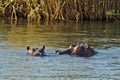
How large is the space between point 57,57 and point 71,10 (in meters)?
14.2

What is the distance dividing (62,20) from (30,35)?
26.6 feet

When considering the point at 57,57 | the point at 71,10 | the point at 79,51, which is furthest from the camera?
the point at 71,10

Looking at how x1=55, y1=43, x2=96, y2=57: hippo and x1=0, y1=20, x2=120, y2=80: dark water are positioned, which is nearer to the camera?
x1=0, y1=20, x2=120, y2=80: dark water

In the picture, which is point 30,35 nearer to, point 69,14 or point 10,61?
point 10,61

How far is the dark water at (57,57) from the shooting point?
11.7 metres

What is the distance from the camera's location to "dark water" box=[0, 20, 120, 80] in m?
11.7

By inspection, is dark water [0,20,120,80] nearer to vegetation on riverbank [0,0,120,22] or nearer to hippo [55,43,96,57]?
hippo [55,43,96,57]

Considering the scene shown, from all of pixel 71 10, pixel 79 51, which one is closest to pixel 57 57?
pixel 79 51

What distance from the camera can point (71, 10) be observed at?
1117 inches

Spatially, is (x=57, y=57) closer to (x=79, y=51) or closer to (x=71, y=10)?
(x=79, y=51)

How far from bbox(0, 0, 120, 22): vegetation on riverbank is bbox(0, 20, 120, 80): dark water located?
4.63 m

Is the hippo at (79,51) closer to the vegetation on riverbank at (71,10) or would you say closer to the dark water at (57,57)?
the dark water at (57,57)

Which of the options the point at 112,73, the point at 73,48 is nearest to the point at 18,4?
the point at 73,48

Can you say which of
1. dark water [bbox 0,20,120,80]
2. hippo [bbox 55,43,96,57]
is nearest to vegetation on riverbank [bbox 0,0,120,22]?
dark water [bbox 0,20,120,80]
